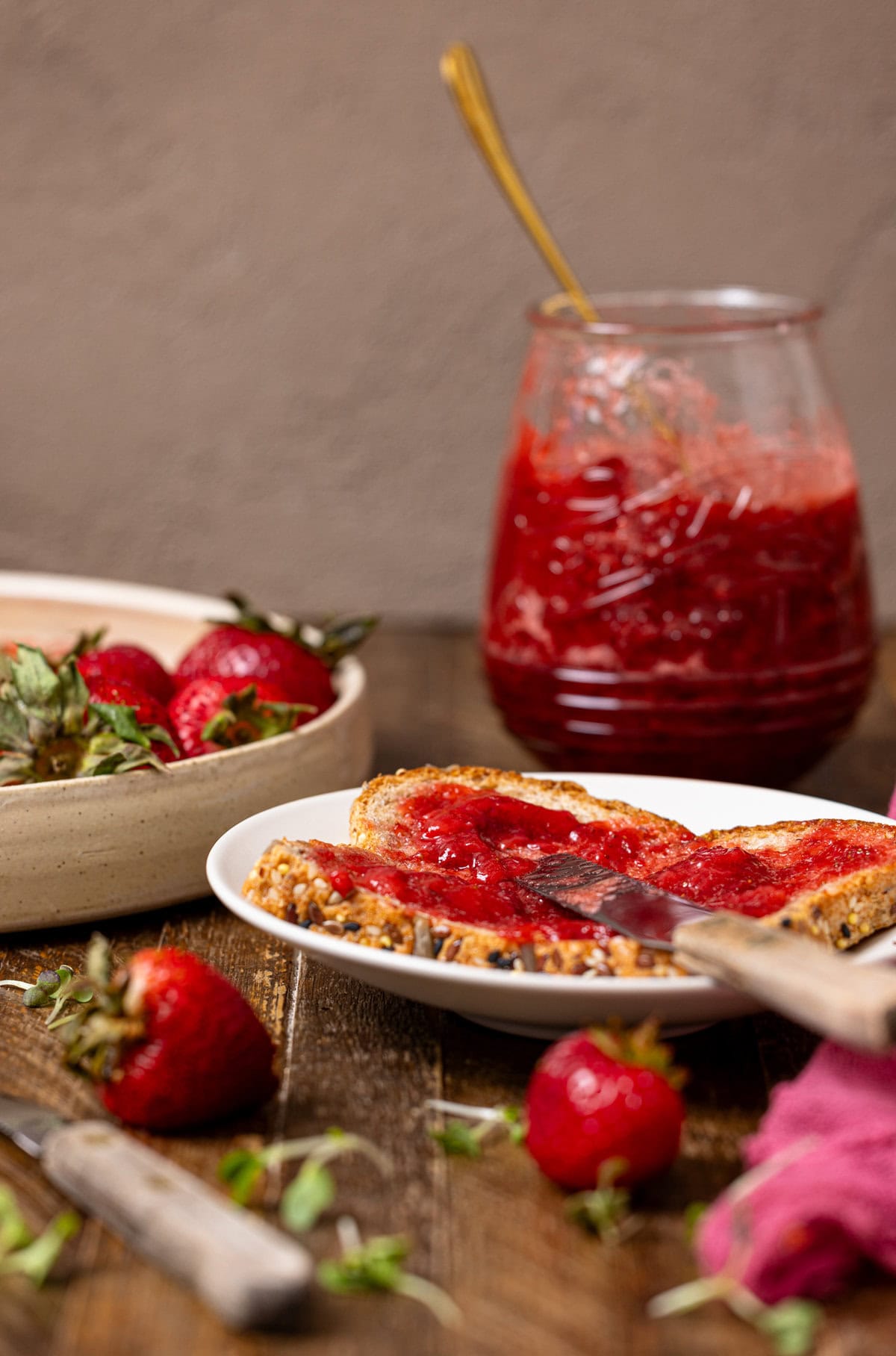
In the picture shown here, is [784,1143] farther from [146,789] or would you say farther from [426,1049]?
[146,789]

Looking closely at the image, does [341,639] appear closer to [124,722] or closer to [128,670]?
[128,670]

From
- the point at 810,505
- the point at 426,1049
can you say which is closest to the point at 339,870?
the point at 426,1049

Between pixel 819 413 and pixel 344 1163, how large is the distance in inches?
49.8

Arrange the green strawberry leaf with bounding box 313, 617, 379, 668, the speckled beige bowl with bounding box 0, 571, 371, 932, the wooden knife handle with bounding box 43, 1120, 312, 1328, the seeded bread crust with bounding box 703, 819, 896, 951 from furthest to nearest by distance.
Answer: the green strawberry leaf with bounding box 313, 617, 379, 668 < the speckled beige bowl with bounding box 0, 571, 371, 932 < the seeded bread crust with bounding box 703, 819, 896, 951 < the wooden knife handle with bounding box 43, 1120, 312, 1328

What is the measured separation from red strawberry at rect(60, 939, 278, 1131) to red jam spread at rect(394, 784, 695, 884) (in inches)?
14.0

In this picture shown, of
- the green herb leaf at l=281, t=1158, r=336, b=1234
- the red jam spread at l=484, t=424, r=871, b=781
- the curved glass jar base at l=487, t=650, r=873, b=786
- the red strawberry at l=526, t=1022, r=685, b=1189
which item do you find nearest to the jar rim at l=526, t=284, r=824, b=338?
the red jam spread at l=484, t=424, r=871, b=781

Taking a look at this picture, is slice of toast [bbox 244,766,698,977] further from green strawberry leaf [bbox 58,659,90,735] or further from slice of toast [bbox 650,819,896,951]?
green strawberry leaf [bbox 58,659,90,735]

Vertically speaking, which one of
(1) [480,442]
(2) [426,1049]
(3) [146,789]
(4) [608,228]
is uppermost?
(4) [608,228]

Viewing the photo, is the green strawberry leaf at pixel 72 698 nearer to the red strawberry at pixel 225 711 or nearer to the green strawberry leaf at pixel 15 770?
the green strawberry leaf at pixel 15 770

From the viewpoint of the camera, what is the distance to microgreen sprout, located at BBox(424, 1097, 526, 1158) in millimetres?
1241

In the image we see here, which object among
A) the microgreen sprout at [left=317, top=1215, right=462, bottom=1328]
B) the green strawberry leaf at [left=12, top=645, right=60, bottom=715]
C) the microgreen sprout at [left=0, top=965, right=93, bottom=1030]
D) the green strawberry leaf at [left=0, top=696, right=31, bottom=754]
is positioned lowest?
the microgreen sprout at [left=0, top=965, right=93, bottom=1030]

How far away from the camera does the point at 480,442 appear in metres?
3.69

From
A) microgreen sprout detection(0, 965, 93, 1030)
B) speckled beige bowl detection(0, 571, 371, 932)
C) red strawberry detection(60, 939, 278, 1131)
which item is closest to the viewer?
red strawberry detection(60, 939, 278, 1131)

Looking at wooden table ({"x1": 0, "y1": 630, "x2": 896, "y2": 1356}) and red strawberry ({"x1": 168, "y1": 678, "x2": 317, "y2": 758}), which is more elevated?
red strawberry ({"x1": 168, "y1": 678, "x2": 317, "y2": 758})
